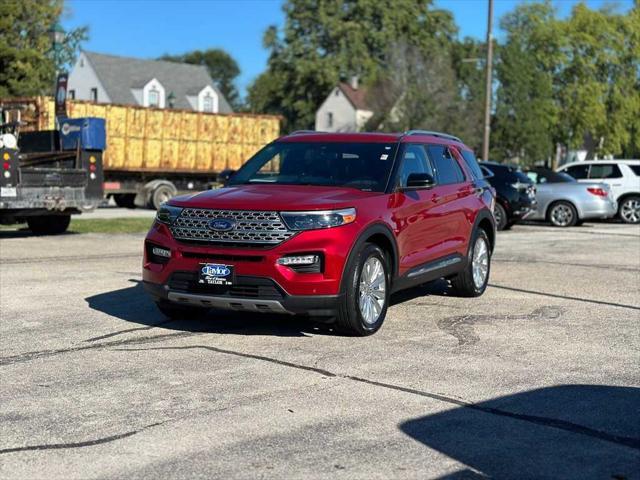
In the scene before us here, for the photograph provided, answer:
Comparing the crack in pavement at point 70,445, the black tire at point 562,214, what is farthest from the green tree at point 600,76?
the crack in pavement at point 70,445

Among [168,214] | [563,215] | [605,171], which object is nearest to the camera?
[168,214]

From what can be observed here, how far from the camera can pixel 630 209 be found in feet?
81.4

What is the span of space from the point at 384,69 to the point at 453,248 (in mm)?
61094

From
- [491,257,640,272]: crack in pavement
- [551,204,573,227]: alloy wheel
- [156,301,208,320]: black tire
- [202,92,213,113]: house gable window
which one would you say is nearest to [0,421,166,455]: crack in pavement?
[156,301,208,320]: black tire

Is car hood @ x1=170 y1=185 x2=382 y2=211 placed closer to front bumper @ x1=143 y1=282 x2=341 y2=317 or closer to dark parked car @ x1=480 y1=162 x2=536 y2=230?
front bumper @ x1=143 y1=282 x2=341 y2=317

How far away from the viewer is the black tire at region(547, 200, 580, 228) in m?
22.8

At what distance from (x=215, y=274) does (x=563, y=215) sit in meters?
17.2

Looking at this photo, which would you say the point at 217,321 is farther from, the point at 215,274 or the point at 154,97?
the point at 154,97

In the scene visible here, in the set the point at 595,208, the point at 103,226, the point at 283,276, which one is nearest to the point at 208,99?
the point at 595,208

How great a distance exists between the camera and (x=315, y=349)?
279 inches

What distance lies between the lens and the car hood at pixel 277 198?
7.24m

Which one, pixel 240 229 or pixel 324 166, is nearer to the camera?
pixel 240 229

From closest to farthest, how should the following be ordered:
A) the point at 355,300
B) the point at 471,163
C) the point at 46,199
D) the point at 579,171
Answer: the point at 355,300, the point at 471,163, the point at 46,199, the point at 579,171

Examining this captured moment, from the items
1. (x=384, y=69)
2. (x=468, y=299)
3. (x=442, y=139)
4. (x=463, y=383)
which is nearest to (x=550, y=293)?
(x=468, y=299)
